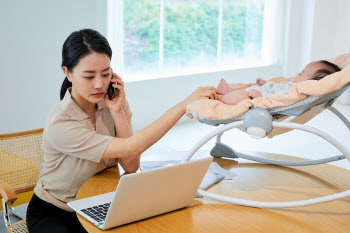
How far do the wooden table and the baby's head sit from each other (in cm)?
49

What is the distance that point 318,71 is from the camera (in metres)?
2.31

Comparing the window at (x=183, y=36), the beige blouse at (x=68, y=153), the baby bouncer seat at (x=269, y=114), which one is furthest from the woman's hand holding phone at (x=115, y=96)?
the window at (x=183, y=36)

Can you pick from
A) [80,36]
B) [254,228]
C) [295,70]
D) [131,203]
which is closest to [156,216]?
[131,203]

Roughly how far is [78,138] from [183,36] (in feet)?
12.9

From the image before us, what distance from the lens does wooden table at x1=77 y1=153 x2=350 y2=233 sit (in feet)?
4.75

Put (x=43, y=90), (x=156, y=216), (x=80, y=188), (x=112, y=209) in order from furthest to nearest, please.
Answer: (x=43, y=90) < (x=80, y=188) < (x=156, y=216) < (x=112, y=209)

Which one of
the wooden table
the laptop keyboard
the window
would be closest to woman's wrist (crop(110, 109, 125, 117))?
the wooden table

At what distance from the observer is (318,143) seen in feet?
15.1

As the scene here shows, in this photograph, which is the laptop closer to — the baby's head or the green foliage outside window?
the baby's head

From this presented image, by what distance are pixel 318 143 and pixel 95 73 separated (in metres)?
3.36

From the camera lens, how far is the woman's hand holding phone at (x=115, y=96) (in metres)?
A: 1.90

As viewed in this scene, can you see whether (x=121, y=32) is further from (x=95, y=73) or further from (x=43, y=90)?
(x=95, y=73)

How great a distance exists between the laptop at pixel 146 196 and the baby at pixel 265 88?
17.6 inches

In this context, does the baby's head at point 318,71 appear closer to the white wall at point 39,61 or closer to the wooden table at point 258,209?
the wooden table at point 258,209
